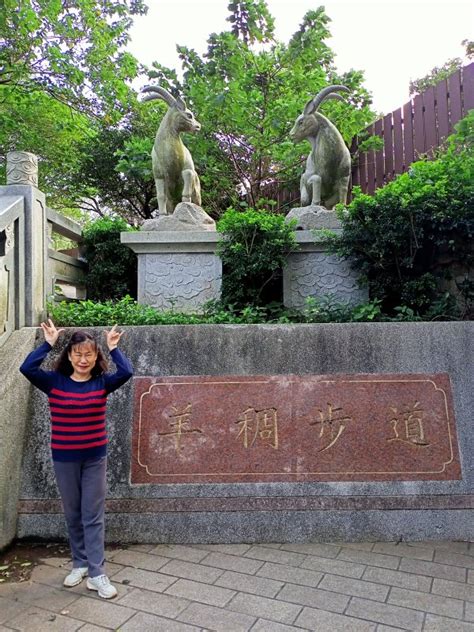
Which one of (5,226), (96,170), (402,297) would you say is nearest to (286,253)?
(402,297)

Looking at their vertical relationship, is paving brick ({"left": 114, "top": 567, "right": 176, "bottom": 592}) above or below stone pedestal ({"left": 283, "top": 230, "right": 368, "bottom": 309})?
below

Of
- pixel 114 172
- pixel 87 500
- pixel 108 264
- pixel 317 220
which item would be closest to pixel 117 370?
pixel 87 500

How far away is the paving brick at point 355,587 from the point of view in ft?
8.07

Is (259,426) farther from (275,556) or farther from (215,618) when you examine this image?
(215,618)

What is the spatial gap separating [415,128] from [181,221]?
4706mm

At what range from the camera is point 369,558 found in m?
2.88

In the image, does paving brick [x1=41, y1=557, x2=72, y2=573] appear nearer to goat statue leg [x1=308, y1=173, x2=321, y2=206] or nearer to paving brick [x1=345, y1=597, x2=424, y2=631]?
paving brick [x1=345, y1=597, x2=424, y2=631]

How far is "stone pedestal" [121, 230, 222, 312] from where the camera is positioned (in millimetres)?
5305

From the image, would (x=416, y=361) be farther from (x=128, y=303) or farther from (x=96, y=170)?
(x=96, y=170)

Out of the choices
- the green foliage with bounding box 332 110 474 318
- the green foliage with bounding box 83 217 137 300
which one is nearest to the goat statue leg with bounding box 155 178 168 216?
the green foliage with bounding box 83 217 137 300

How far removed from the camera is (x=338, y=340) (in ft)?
11.5

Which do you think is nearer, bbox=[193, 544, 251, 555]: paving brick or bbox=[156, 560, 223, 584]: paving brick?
bbox=[156, 560, 223, 584]: paving brick

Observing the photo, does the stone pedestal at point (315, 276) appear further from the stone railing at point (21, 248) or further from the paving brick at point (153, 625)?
the paving brick at point (153, 625)

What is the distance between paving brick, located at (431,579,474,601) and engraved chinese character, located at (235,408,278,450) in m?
1.24
